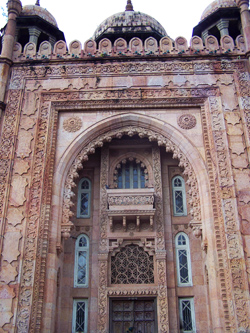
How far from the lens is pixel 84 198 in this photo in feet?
37.9

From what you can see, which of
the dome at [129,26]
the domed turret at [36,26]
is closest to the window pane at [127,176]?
the domed turret at [36,26]

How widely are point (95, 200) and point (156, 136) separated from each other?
258cm

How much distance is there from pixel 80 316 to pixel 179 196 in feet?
14.1

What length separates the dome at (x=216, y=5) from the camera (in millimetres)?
13391

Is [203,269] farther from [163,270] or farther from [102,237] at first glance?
[102,237]

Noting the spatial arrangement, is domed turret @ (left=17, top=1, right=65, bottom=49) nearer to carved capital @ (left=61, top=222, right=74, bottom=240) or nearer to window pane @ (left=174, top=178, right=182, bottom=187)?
window pane @ (left=174, top=178, right=182, bottom=187)

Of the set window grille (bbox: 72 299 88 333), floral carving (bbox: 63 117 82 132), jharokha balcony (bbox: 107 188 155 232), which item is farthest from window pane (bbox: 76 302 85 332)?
floral carving (bbox: 63 117 82 132)

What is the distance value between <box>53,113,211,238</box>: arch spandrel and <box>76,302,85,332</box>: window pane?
2098mm

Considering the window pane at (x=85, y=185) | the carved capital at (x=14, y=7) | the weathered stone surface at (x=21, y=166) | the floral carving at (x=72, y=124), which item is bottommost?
the weathered stone surface at (x=21, y=166)

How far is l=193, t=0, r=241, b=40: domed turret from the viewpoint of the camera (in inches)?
516

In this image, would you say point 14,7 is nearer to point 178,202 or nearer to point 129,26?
point 129,26

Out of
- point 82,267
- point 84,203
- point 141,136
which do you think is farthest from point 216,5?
point 82,267

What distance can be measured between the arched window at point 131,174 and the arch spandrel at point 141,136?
1.06 metres

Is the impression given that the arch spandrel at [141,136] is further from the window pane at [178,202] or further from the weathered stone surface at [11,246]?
the weathered stone surface at [11,246]
